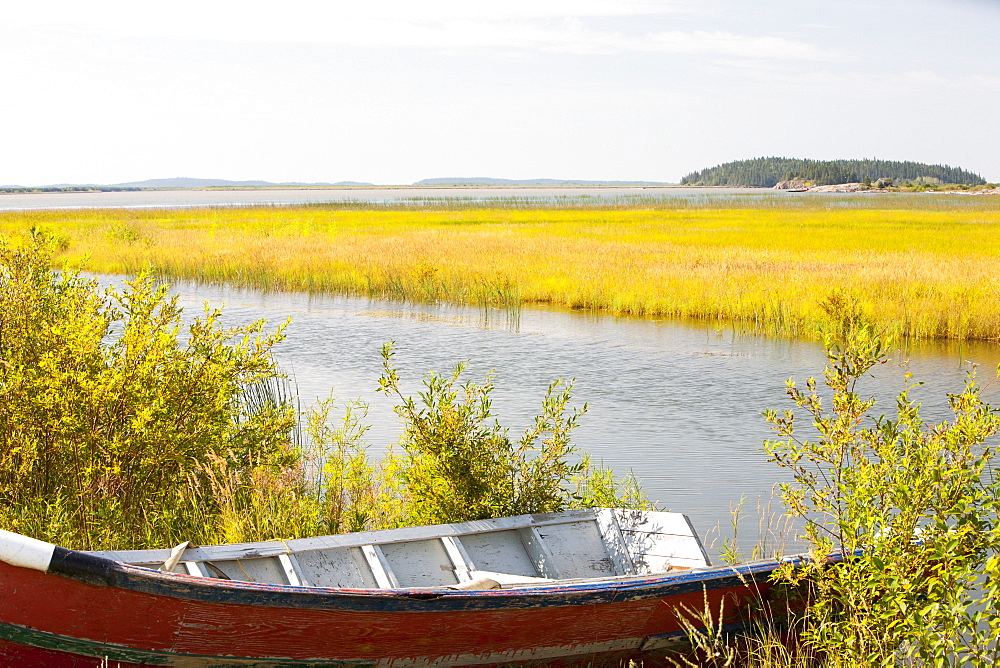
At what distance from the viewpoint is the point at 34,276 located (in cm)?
869

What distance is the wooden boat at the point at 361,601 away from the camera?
4.70m

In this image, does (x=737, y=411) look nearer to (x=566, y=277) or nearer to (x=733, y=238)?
(x=566, y=277)

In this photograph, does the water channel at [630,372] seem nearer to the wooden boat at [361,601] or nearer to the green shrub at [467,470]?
the green shrub at [467,470]

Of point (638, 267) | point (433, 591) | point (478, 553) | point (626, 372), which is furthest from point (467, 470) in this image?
point (638, 267)

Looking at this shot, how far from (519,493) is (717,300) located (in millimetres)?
17438

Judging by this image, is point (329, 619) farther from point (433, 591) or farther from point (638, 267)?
point (638, 267)

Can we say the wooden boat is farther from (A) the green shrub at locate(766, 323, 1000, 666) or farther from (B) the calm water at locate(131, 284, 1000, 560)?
(B) the calm water at locate(131, 284, 1000, 560)

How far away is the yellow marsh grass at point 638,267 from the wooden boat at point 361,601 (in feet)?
29.0

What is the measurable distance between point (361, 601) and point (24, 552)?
1.64 metres

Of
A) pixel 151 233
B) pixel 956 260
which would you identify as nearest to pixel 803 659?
pixel 956 260

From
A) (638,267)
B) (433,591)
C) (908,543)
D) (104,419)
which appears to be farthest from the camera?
(638,267)

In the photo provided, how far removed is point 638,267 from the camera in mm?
30047

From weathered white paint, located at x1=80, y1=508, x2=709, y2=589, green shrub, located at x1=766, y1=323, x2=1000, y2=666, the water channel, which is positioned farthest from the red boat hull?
the water channel

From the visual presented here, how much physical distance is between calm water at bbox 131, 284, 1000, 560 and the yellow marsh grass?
136 centimetres
